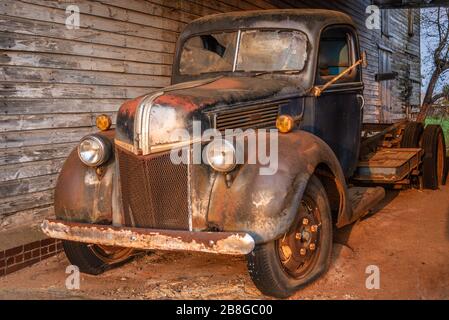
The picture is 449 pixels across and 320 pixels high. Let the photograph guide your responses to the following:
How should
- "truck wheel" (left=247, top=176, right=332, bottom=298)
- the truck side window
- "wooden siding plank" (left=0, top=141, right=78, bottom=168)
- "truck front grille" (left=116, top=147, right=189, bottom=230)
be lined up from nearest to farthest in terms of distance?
"truck wheel" (left=247, top=176, right=332, bottom=298), "truck front grille" (left=116, top=147, right=189, bottom=230), "wooden siding plank" (left=0, top=141, right=78, bottom=168), the truck side window

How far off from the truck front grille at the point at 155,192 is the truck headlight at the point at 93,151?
0.21 meters

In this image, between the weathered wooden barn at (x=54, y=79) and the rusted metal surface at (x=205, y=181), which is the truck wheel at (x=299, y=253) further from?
the weathered wooden barn at (x=54, y=79)

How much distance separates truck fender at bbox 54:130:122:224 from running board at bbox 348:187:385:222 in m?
2.03

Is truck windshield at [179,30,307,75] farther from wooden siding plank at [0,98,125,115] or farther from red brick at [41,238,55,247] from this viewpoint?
red brick at [41,238,55,247]

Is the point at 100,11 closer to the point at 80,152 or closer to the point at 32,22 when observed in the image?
the point at 32,22

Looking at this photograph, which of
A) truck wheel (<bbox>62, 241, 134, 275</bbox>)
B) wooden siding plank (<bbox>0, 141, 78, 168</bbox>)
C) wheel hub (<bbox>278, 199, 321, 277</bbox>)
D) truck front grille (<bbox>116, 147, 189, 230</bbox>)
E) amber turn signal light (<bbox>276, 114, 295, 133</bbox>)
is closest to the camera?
truck front grille (<bbox>116, 147, 189, 230</bbox>)

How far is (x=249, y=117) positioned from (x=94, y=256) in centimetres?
170

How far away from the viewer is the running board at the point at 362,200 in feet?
15.3

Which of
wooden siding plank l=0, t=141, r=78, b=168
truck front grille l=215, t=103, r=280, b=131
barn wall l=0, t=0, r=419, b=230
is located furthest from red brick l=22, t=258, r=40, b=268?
truck front grille l=215, t=103, r=280, b=131

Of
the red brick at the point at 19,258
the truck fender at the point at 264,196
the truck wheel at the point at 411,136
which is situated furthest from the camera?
the truck wheel at the point at 411,136

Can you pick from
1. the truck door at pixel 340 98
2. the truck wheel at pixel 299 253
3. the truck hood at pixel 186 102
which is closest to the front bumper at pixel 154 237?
the truck wheel at pixel 299 253

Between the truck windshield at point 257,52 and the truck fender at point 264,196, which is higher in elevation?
the truck windshield at point 257,52

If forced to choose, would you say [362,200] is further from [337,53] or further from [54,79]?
[54,79]

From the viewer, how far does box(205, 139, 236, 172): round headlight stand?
3.44m
